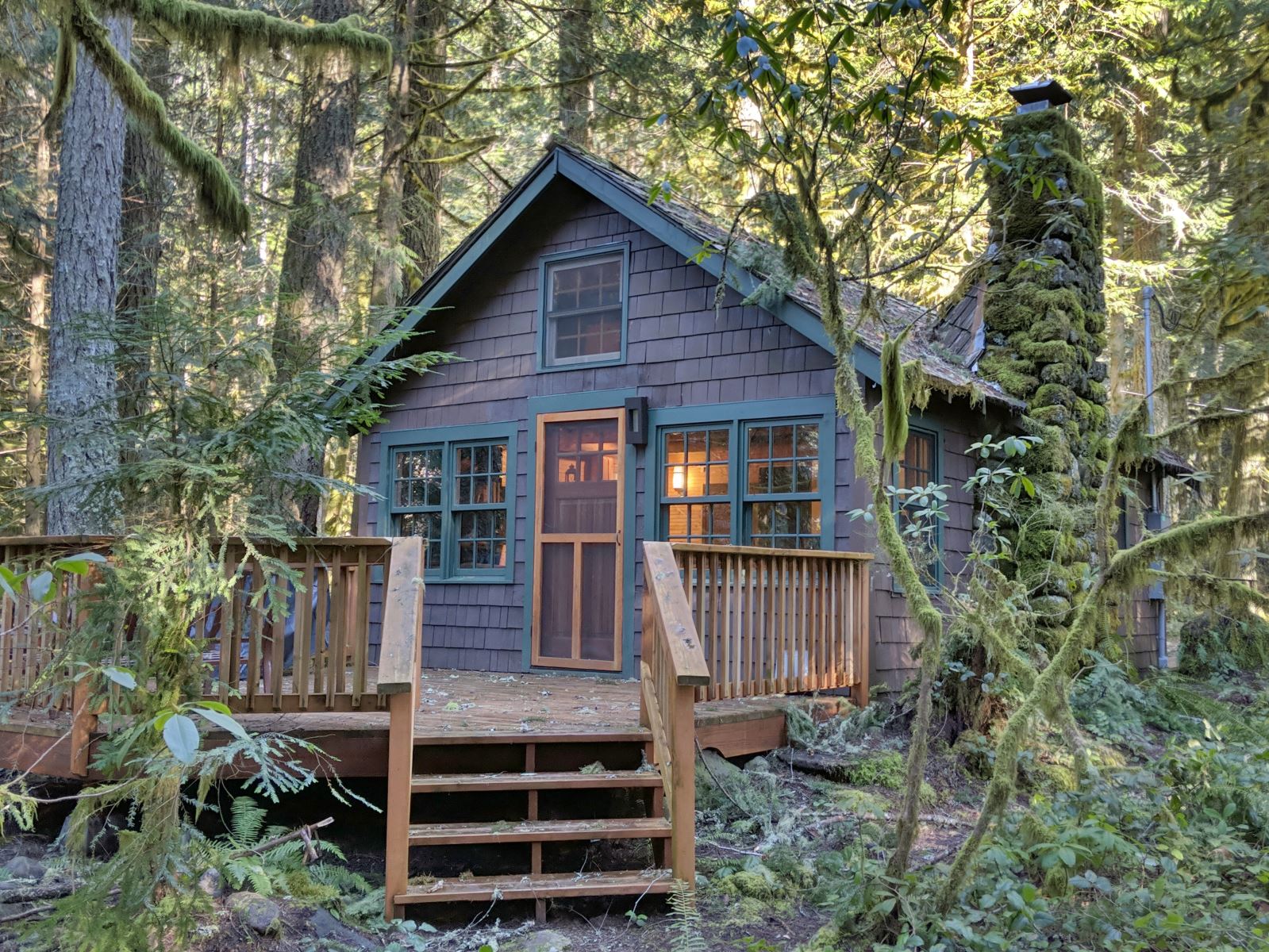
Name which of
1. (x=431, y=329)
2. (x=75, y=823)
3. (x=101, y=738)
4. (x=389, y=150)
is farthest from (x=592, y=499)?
(x=389, y=150)

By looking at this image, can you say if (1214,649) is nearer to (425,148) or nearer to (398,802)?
(398,802)

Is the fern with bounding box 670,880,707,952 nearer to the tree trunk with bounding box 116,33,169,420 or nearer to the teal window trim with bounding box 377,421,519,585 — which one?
the teal window trim with bounding box 377,421,519,585

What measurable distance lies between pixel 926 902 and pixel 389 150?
11.8 m

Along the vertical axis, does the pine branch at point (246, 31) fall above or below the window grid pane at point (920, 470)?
above

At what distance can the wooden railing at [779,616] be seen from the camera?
617 cm

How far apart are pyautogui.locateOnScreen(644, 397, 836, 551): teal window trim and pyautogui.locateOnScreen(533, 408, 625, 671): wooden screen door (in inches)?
13.3

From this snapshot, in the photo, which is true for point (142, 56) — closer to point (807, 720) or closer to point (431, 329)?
point (431, 329)

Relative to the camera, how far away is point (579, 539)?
9273 millimetres

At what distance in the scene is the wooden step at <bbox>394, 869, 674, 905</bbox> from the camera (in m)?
4.38

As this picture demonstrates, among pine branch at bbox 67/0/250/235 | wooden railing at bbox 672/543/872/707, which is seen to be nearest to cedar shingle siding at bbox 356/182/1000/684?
wooden railing at bbox 672/543/872/707

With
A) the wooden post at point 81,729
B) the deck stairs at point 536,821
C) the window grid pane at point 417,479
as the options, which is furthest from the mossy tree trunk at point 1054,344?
the wooden post at point 81,729

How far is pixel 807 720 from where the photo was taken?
6863 mm

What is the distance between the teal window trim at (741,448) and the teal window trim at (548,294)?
0.81 m

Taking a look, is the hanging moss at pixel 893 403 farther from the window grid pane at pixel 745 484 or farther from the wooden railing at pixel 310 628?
the window grid pane at pixel 745 484
